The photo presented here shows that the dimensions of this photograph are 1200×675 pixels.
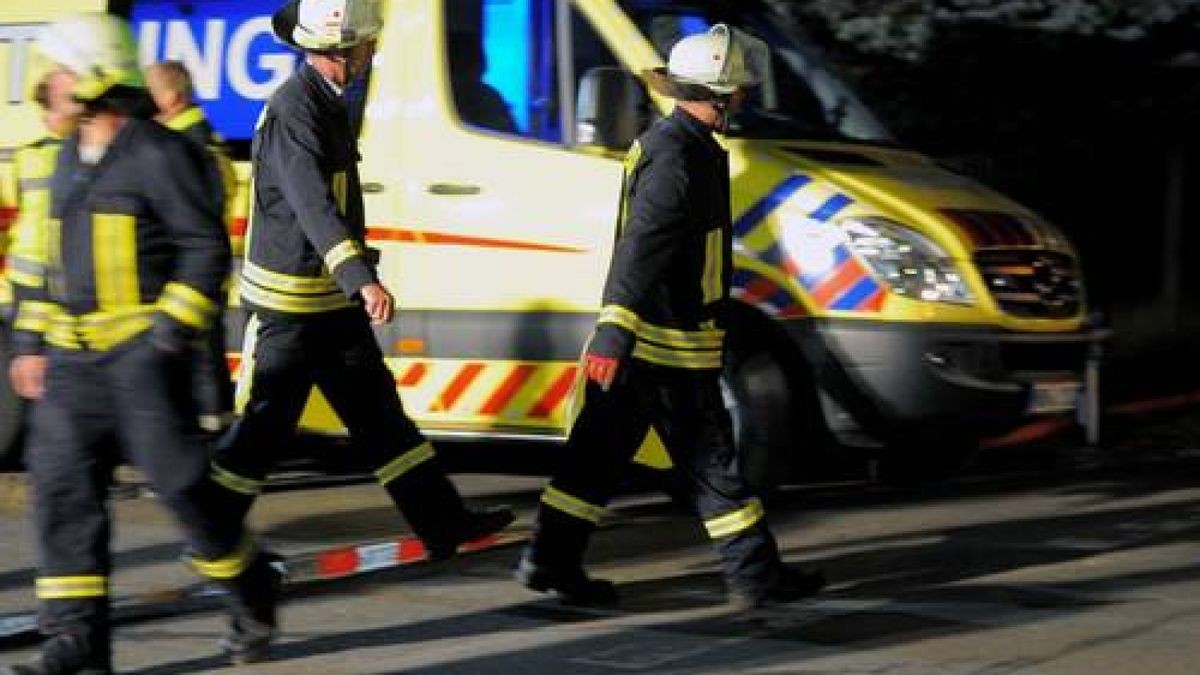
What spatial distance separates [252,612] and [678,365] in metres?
1.58

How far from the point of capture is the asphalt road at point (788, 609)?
6.86 m

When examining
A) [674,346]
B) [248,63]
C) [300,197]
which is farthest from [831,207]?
[248,63]

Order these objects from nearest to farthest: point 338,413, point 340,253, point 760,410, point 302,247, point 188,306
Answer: point 188,306 → point 340,253 → point 302,247 → point 338,413 → point 760,410

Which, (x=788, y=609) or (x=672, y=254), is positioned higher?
(x=672, y=254)

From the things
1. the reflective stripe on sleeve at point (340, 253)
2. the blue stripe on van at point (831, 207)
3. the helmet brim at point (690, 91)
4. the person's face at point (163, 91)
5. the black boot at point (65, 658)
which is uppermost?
the helmet brim at point (690, 91)

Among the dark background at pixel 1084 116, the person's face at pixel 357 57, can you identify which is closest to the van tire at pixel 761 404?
the person's face at pixel 357 57

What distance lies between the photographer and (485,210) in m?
9.38

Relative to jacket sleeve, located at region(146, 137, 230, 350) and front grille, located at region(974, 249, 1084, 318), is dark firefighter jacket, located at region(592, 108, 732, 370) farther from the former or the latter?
Result: front grille, located at region(974, 249, 1084, 318)

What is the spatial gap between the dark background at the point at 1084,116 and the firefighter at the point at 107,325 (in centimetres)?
761

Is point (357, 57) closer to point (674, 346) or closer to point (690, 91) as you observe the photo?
point (690, 91)

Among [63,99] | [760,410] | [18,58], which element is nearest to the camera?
[63,99]

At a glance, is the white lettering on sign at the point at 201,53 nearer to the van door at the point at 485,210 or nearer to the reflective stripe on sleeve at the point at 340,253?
the van door at the point at 485,210

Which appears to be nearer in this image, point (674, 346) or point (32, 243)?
point (32, 243)

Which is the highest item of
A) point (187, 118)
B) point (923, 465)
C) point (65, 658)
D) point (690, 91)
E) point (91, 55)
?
point (91, 55)
